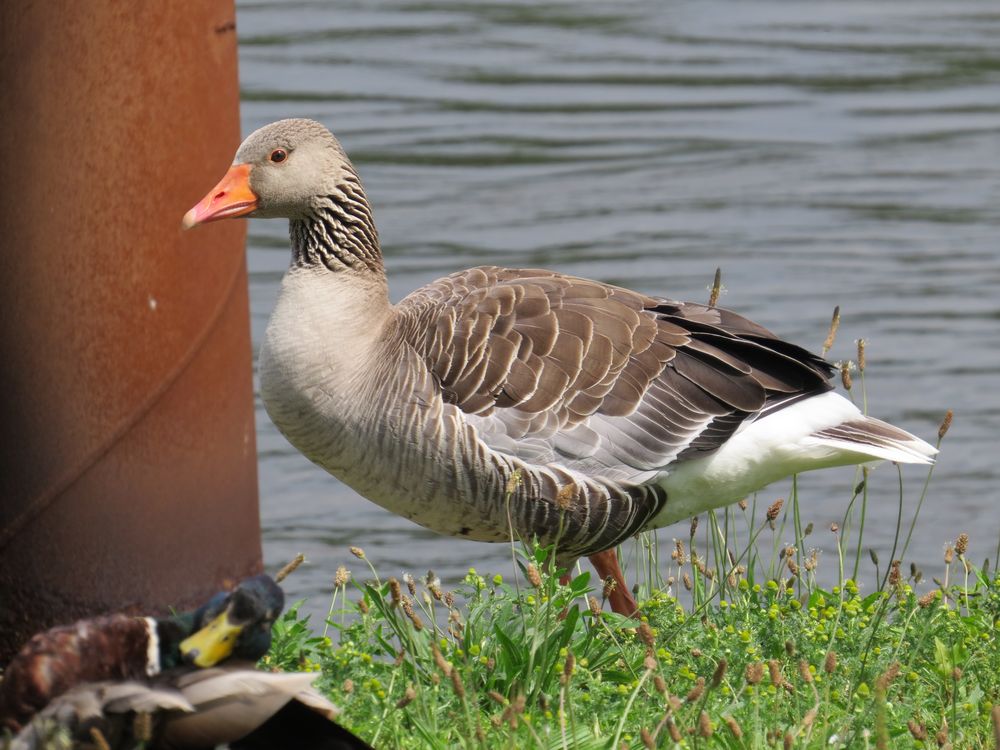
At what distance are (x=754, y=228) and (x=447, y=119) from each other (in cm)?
341

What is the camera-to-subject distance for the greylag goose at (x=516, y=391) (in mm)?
6094

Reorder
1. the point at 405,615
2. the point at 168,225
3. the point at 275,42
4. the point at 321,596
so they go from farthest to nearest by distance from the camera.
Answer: the point at 275,42 → the point at 321,596 → the point at 168,225 → the point at 405,615

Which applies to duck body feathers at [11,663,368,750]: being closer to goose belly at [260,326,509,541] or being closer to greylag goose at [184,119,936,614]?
greylag goose at [184,119,936,614]

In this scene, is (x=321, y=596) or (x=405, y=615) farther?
(x=321, y=596)

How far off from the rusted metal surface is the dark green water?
2362 mm

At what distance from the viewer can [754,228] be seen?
40.4 feet

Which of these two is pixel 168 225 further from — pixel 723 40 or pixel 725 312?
pixel 723 40

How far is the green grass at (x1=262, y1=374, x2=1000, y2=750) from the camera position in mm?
4461

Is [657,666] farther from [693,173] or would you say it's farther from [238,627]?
[693,173]

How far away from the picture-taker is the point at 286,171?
6.41m

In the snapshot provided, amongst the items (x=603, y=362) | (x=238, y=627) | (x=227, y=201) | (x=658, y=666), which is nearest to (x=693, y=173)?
(x=603, y=362)

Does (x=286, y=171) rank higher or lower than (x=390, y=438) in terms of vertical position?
higher

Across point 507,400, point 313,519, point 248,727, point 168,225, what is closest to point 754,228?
point 313,519

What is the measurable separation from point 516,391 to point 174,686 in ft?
8.07
